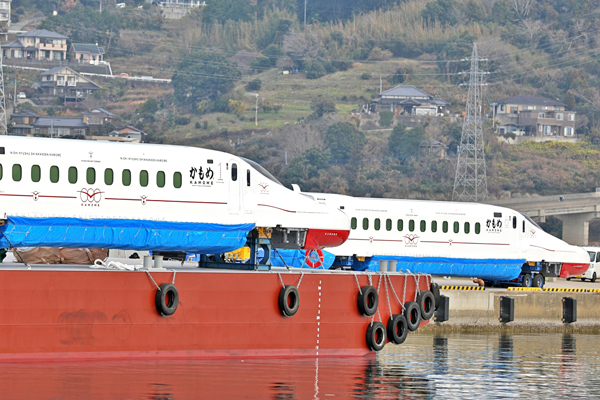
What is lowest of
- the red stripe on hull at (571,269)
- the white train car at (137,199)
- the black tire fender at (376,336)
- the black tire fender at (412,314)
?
the black tire fender at (376,336)

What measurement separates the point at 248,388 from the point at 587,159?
148m

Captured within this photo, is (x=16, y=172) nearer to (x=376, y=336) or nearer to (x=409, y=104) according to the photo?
(x=376, y=336)

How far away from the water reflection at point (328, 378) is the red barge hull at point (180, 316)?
42 centimetres

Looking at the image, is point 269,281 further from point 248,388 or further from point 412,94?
point 412,94

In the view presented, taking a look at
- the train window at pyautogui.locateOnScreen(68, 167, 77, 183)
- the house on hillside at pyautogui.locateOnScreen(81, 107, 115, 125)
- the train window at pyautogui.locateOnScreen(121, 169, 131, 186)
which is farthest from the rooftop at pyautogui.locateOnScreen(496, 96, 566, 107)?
the train window at pyautogui.locateOnScreen(68, 167, 77, 183)

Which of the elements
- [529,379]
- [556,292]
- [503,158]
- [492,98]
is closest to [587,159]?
[503,158]

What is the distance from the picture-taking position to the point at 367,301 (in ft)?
96.3

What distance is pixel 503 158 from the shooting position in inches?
6344

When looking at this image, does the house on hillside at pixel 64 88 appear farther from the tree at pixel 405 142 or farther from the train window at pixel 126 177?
the train window at pixel 126 177

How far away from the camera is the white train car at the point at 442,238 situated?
45.8 meters

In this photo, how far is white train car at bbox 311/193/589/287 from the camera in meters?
45.8

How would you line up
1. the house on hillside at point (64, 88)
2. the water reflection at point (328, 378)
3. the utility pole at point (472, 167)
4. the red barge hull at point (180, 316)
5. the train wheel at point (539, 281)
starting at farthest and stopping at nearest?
the house on hillside at point (64, 88)
the utility pole at point (472, 167)
the train wheel at point (539, 281)
the red barge hull at point (180, 316)
the water reflection at point (328, 378)

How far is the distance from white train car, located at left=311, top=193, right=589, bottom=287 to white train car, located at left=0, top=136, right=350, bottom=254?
15.4m

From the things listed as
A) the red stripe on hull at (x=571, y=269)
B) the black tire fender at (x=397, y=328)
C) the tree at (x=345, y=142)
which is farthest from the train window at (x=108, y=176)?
the tree at (x=345, y=142)
